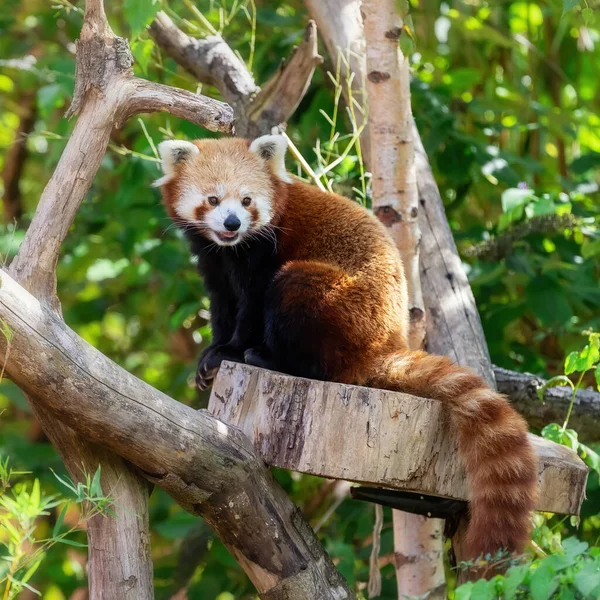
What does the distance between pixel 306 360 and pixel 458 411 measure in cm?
61

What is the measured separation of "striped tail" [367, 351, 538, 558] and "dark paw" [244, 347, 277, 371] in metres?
0.55

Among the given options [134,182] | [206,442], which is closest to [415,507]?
[206,442]

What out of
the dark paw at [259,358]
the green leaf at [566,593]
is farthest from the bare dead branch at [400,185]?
the green leaf at [566,593]

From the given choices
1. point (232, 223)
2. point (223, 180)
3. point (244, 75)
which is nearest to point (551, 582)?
point (232, 223)

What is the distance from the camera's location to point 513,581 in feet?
5.75

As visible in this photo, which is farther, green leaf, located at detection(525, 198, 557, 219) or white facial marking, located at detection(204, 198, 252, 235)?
green leaf, located at detection(525, 198, 557, 219)

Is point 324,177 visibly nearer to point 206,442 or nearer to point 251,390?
point 251,390

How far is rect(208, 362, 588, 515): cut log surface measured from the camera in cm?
251

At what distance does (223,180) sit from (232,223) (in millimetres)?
241

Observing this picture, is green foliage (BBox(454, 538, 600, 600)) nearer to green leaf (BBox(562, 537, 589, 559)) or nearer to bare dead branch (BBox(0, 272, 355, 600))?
green leaf (BBox(562, 537, 589, 559))

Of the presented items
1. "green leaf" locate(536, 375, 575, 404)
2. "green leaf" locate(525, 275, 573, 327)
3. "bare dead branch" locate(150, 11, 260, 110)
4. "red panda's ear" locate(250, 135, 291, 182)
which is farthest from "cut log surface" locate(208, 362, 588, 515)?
"bare dead branch" locate(150, 11, 260, 110)

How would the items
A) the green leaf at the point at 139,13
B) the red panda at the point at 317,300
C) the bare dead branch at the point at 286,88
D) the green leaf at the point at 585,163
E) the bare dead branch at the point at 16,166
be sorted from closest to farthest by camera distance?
1. the red panda at the point at 317,300
2. the green leaf at the point at 139,13
3. the bare dead branch at the point at 286,88
4. the green leaf at the point at 585,163
5. the bare dead branch at the point at 16,166

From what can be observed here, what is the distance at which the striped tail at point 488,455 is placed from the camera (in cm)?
232

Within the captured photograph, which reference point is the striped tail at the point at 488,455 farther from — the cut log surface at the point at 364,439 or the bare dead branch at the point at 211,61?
the bare dead branch at the point at 211,61
